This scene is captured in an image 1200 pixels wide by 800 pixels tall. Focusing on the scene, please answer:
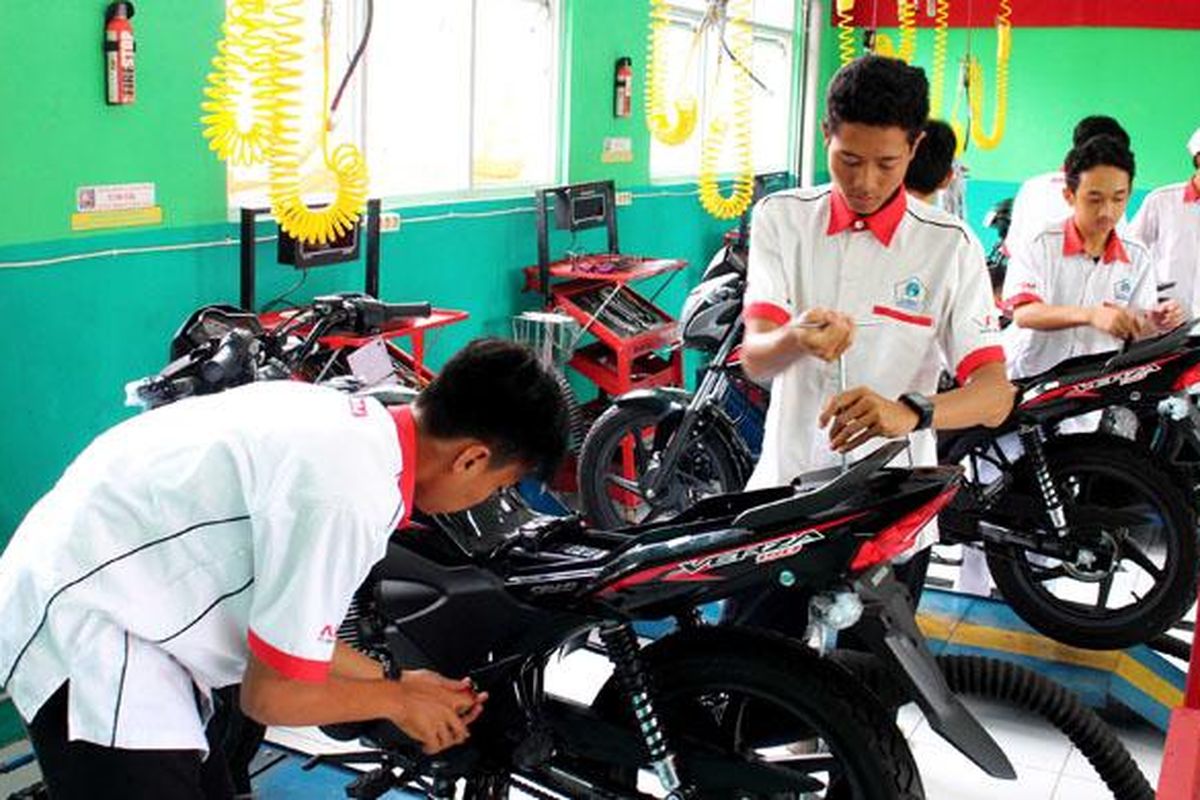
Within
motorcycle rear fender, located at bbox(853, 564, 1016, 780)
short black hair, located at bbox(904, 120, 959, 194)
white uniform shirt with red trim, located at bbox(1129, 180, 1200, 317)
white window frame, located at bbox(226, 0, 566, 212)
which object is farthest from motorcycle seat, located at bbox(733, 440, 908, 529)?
white uniform shirt with red trim, located at bbox(1129, 180, 1200, 317)

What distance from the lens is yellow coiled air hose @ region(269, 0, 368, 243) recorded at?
12.7ft

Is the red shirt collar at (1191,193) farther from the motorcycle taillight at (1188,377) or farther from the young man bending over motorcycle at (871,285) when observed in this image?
the young man bending over motorcycle at (871,285)

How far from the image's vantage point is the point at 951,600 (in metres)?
4.32

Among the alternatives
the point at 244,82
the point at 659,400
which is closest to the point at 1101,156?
the point at 659,400

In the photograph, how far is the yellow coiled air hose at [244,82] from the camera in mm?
3783

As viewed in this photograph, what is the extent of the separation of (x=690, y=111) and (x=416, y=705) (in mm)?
4347

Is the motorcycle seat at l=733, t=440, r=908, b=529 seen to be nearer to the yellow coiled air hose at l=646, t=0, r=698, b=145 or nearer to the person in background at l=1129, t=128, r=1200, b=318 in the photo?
the person in background at l=1129, t=128, r=1200, b=318

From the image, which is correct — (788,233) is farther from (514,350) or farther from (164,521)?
(164,521)

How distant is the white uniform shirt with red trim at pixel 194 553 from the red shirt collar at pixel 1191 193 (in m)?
4.52

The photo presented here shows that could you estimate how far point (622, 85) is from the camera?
24.2ft

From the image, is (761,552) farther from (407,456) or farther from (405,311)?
(405,311)

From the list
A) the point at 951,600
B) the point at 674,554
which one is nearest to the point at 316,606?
the point at 674,554

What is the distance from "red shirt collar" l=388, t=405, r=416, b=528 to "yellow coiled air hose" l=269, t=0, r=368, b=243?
218 cm

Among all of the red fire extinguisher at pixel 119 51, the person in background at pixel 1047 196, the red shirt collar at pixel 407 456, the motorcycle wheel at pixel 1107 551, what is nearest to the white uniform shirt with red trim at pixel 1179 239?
the person in background at pixel 1047 196
